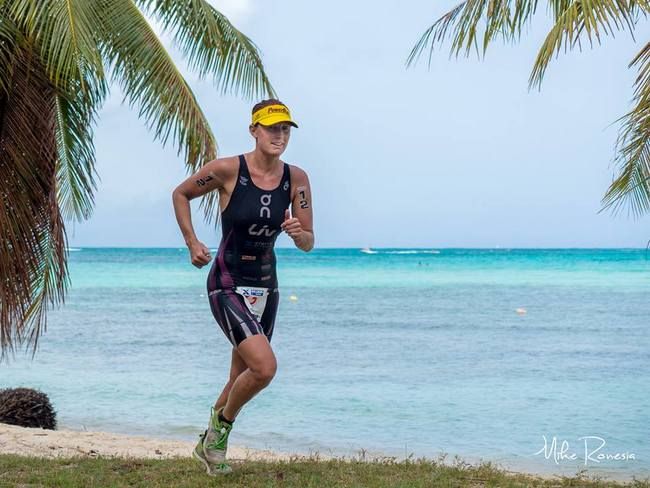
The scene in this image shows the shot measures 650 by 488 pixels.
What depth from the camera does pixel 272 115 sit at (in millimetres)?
5672

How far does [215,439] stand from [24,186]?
13.5 feet

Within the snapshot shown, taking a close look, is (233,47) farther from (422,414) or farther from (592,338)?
(592,338)

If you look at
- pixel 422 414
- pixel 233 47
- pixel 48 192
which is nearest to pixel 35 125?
pixel 48 192

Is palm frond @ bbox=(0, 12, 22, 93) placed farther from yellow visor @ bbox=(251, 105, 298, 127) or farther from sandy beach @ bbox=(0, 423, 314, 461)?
yellow visor @ bbox=(251, 105, 298, 127)

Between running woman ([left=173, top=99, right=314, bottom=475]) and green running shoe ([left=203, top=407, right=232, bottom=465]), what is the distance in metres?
0.09

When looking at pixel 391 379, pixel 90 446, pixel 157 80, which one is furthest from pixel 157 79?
pixel 391 379

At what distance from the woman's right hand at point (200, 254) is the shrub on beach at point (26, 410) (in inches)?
261

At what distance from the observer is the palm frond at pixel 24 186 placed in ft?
28.8

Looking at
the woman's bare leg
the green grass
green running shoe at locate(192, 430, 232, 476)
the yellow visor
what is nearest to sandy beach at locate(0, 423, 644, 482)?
the green grass

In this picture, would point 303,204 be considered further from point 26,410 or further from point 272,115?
point 26,410

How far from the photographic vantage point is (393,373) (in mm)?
18047

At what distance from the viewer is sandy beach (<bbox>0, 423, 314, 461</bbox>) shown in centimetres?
865

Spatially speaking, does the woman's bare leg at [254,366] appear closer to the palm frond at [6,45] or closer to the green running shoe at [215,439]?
the green running shoe at [215,439]
